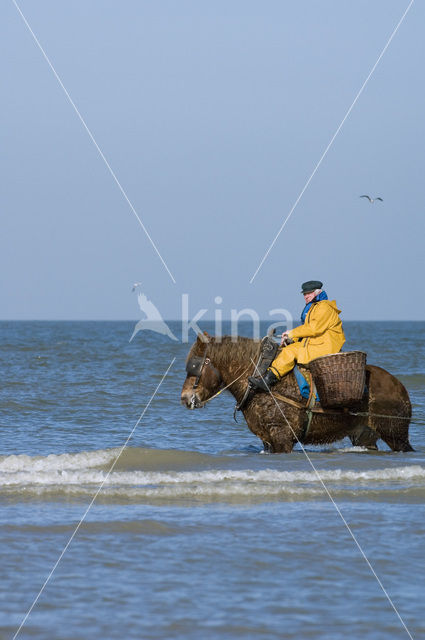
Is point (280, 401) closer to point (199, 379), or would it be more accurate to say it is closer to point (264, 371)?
point (264, 371)

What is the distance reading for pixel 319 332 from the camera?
9.74m

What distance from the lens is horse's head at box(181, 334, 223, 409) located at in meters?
9.85

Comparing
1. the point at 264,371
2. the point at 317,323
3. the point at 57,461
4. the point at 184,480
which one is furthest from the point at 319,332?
the point at 57,461

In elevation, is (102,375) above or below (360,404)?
below

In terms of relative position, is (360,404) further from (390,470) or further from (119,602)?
(119,602)

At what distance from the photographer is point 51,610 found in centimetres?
494

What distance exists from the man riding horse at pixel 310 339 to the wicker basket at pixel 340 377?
0.67 ft

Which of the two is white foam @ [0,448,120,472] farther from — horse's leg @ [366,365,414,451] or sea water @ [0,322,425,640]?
horse's leg @ [366,365,414,451]

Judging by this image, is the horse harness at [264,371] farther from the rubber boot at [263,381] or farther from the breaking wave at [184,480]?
the breaking wave at [184,480]

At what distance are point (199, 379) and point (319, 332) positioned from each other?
55.4 inches

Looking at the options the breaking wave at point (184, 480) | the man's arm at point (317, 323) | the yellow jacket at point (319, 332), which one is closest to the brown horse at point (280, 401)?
the yellow jacket at point (319, 332)

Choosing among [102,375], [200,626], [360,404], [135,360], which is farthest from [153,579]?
[135,360]

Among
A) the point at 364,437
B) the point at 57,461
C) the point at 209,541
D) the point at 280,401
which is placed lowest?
the point at 57,461

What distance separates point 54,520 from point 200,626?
98.0 inches
